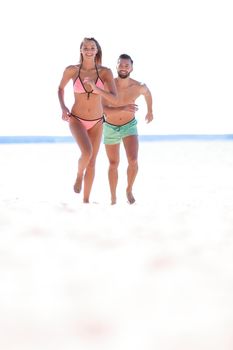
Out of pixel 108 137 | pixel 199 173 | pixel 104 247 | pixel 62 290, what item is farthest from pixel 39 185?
pixel 62 290

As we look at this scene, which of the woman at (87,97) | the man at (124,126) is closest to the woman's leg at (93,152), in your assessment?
the woman at (87,97)

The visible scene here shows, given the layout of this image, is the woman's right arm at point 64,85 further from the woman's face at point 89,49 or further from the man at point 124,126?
the man at point 124,126

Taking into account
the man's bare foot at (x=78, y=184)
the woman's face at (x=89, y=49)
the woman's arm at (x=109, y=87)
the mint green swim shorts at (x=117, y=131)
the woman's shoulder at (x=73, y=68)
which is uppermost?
the woman's face at (x=89, y=49)

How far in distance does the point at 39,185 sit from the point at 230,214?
3859 mm

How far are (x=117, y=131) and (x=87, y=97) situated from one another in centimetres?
52

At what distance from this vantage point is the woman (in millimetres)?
3908

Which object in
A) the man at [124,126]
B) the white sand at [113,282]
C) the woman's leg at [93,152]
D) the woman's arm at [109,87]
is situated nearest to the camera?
the white sand at [113,282]

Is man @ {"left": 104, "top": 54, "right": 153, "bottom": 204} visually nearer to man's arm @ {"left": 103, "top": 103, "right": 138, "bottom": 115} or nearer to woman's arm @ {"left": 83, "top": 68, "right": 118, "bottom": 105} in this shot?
man's arm @ {"left": 103, "top": 103, "right": 138, "bottom": 115}

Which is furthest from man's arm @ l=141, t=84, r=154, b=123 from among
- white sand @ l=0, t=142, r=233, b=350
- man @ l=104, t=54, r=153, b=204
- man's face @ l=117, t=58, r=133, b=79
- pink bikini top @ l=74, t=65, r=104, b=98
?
white sand @ l=0, t=142, r=233, b=350

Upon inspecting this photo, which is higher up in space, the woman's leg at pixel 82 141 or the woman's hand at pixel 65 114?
the woman's hand at pixel 65 114

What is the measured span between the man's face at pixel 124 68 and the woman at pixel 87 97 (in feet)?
0.97

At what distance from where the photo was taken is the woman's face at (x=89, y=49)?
3.81m

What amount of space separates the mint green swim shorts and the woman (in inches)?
10.8

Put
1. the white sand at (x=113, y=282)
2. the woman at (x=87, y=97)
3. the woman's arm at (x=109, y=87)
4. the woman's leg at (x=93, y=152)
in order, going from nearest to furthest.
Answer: the white sand at (x=113, y=282), the woman's arm at (x=109, y=87), the woman at (x=87, y=97), the woman's leg at (x=93, y=152)
